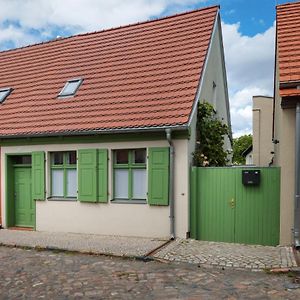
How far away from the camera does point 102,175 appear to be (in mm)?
10555

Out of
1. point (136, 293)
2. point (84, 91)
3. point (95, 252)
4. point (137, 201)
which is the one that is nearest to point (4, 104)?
point (84, 91)

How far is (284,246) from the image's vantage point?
8695 millimetres

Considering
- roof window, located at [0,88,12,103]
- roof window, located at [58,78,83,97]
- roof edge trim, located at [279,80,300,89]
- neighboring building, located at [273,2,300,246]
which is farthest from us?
roof window, located at [0,88,12,103]

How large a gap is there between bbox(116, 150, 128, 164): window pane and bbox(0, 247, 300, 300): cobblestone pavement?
3216 millimetres

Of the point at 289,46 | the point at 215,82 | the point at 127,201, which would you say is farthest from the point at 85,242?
the point at 215,82

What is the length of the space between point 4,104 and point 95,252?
7142 millimetres

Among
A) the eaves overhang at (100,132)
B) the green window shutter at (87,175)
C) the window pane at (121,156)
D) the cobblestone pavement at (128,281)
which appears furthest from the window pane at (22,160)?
the cobblestone pavement at (128,281)

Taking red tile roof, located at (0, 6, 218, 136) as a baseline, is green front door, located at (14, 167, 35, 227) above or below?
below

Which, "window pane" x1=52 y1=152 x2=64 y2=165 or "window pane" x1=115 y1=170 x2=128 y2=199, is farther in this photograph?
"window pane" x1=52 y1=152 x2=64 y2=165

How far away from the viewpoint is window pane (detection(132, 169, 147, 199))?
1031 cm

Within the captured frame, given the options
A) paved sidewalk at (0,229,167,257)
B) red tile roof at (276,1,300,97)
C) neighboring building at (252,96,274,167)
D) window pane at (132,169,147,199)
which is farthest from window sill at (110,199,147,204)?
neighboring building at (252,96,274,167)

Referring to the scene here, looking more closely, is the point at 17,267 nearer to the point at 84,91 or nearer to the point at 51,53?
the point at 84,91

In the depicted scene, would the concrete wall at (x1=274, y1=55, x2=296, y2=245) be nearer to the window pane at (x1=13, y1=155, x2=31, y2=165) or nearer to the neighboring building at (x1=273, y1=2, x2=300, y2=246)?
the neighboring building at (x1=273, y1=2, x2=300, y2=246)

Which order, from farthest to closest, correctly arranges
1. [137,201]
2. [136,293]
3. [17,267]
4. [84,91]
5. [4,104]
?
[4,104] → [84,91] → [137,201] → [17,267] → [136,293]
